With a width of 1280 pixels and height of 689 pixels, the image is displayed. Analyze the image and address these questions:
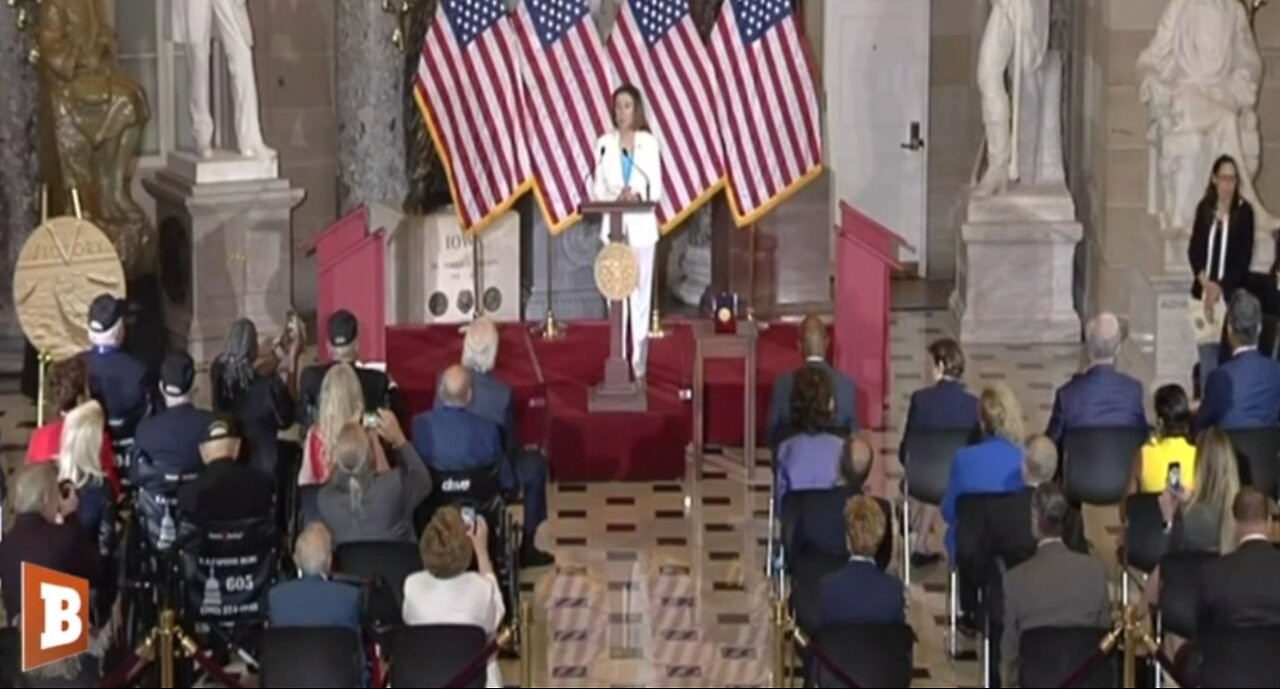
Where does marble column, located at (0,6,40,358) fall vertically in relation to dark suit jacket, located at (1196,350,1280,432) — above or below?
above

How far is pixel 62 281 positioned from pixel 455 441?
5178 millimetres

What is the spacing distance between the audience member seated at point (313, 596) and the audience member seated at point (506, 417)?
2.66m

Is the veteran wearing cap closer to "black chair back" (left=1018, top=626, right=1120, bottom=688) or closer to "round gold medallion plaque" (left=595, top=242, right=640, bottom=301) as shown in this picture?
"round gold medallion plaque" (left=595, top=242, right=640, bottom=301)

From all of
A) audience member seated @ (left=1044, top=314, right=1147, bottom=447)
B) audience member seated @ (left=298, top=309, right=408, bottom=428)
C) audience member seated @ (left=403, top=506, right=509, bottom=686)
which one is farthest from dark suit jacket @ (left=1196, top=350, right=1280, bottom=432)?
audience member seated @ (left=403, top=506, right=509, bottom=686)

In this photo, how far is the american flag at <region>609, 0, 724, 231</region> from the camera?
65.0 feet

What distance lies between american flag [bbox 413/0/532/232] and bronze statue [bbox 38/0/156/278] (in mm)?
2251

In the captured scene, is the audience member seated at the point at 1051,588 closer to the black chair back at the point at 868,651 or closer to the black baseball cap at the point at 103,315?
the black chair back at the point at 868,651

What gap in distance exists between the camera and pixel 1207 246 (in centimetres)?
1798

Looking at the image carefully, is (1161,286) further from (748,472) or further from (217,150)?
(217,150)

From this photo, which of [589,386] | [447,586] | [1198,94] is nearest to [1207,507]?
[447,586]

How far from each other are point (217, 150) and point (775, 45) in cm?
420

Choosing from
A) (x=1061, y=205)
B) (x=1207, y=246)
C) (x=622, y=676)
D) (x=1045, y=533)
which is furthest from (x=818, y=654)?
(x=1061, y=205)

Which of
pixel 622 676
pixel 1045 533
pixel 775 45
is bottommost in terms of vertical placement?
pixel 622 676

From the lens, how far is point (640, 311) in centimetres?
1798
